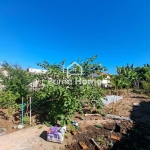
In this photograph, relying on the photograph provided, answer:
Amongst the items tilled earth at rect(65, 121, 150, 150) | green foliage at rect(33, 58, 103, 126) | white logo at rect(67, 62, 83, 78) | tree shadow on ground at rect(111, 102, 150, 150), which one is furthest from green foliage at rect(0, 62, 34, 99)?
tree shadow on ground at rect(111, 102, 150, 150)

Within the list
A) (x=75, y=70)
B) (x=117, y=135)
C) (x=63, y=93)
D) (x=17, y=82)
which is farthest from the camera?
(x=17, y=82)

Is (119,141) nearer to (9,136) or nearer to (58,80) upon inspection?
(58,80)

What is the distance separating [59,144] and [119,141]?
1.72m

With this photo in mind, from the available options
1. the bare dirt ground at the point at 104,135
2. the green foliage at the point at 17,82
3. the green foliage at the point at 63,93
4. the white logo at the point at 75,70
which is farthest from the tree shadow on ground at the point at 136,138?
the green foliage at the point at 17,82

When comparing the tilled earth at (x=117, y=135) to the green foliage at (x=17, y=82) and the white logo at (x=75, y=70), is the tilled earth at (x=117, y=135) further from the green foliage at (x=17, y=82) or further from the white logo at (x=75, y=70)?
the green foliage at (x=17, y=82)

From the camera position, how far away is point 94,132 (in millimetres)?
4051

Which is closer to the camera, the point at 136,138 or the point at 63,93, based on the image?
the point at 136,138

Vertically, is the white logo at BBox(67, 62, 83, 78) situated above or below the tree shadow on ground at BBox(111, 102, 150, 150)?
above

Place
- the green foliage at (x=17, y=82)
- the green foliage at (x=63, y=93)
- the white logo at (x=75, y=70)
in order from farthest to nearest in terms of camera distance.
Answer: the green foliage at (x=17, y=82), the white logo at (x=75, y=70), the green foliage at (x=63, y=93)

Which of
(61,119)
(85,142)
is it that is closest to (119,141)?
(85,142)

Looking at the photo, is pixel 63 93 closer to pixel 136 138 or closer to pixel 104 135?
pixel 104 135

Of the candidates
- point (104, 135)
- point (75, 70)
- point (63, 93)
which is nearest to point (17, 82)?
point (75, 70)

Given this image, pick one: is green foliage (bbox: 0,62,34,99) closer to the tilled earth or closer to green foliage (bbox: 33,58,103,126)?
green foliage (bbox: 33,58,103,126)

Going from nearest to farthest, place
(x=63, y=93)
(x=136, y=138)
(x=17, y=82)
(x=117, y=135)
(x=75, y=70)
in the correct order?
(x=136, y=138) → (x=117, y=135) → (x=63, y=93) → (x=75, y=70) → (x=17, y=82)
